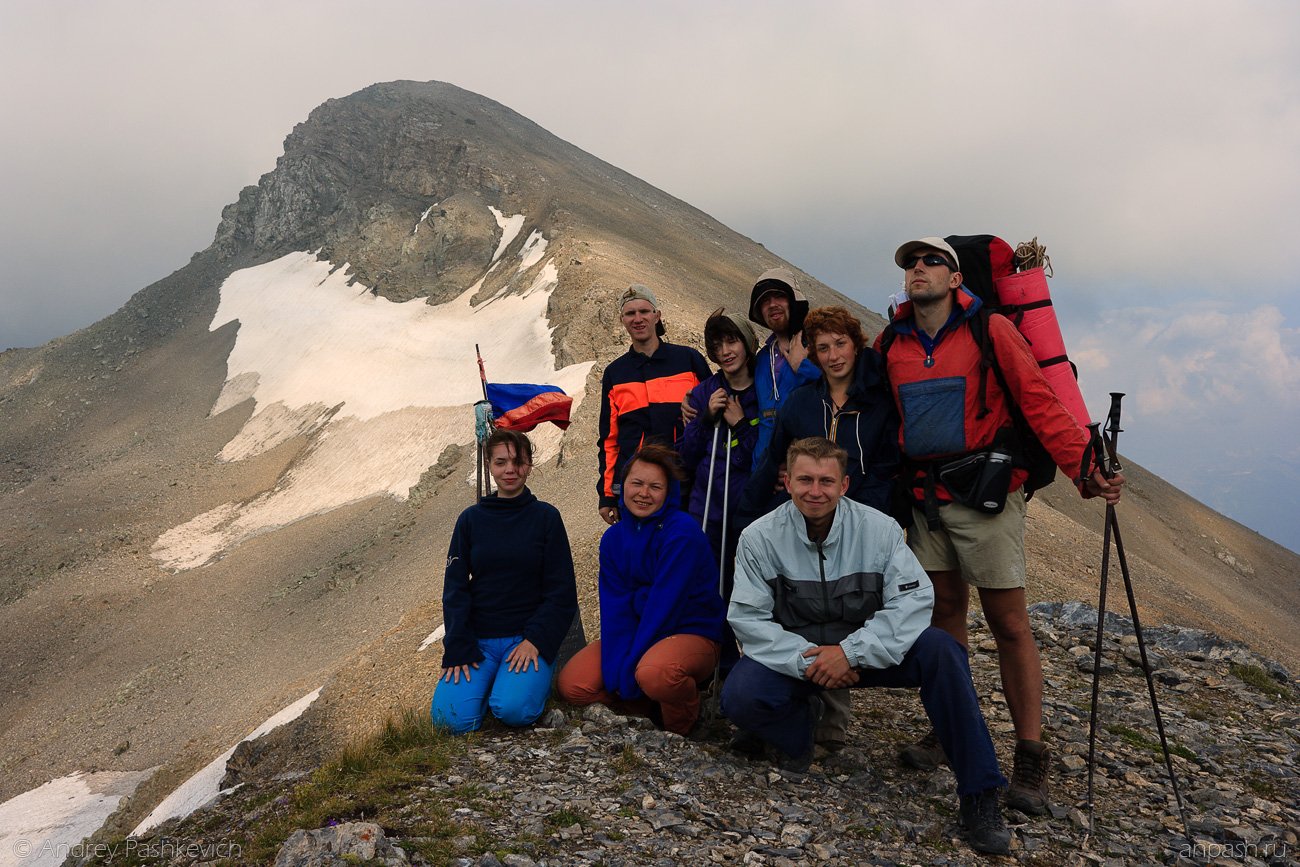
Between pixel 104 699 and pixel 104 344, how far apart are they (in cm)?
4071

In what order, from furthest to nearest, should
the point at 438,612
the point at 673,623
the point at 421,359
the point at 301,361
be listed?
1. the point at 301,361
2. the point at 421,359
3. the point at 438,612
4. the point at 673,623

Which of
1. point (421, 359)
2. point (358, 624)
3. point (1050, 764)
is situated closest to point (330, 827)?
point (1050, 764)

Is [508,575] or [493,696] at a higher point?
[508,575]

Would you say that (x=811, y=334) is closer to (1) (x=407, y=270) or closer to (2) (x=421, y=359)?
(2) (x=421, y=359)

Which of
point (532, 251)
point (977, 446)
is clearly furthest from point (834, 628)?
point (532, 251)

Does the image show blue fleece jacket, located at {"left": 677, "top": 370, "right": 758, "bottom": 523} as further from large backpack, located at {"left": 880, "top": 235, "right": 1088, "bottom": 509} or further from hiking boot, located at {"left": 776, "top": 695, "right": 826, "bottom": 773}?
hiking boot, located at {"left": 776, "top": 695, "right": 826, "bottom": 773}

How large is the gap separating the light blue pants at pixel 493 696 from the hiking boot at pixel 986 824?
3.49 meters

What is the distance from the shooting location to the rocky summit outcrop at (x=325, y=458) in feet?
57.7

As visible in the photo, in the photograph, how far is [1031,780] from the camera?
543cm

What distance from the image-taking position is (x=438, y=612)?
15469 millimetres

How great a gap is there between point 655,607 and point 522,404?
10.3 feet

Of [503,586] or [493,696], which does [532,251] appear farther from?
[493,696]

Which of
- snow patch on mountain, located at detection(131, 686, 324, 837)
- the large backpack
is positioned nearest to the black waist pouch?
the large backpack

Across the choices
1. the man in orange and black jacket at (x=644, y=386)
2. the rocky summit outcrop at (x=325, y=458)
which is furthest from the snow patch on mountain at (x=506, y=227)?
the man in orange and black jacket at (x=644, y=386)
